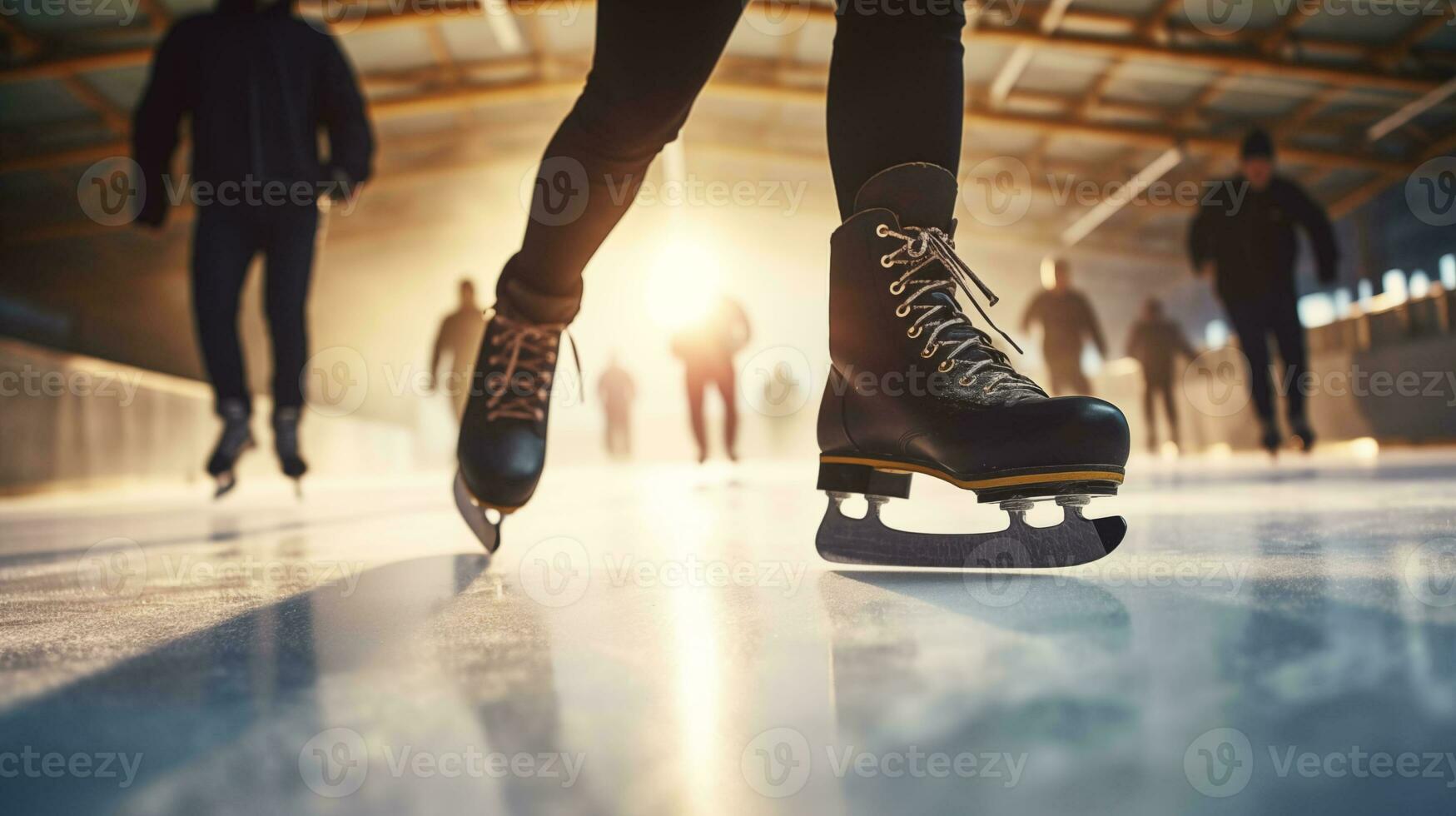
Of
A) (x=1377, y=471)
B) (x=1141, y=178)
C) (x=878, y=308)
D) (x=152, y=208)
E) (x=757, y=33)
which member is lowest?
(x=1377, y=471)

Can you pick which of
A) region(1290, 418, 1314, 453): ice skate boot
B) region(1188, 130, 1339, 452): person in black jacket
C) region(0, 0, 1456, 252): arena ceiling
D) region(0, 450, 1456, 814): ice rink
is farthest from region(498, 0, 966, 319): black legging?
region(0, 0, 1456, 252): arena ceiling

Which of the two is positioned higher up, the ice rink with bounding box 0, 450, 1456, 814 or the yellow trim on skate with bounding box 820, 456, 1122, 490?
the yellow trim on skate with bounding box 820, 456, 1122, 490

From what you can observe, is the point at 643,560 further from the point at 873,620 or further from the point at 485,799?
the point at 485,799

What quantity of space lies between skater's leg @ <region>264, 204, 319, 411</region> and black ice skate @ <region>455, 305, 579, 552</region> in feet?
5.49

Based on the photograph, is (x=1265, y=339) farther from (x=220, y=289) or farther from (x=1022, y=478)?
(x=220, y=289)

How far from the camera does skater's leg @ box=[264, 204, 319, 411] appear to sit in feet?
7.68

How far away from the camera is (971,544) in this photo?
659 millimetres

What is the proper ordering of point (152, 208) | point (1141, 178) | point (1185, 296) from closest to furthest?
1. point (152, 208)
2. point (1141, 178)
3. point (1185, 296)

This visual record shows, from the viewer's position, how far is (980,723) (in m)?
0.27

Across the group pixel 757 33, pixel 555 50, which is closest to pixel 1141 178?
pixel 757 33

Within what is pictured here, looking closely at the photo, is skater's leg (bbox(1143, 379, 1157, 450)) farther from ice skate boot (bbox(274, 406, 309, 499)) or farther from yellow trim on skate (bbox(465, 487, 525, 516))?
yellow trim on skate (bbox(465, 487, 525, 516))

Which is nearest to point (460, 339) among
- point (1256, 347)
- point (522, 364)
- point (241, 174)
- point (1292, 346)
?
point (241, 174)

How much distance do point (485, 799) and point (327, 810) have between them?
44mm

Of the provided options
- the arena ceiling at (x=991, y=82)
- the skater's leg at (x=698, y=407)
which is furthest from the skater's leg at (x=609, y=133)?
the arena ceiling at (x=991, y=82)
